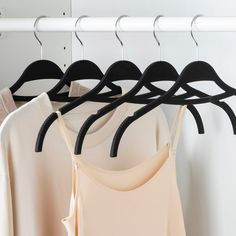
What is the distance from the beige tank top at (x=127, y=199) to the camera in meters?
1.02

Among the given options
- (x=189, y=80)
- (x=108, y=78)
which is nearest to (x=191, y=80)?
(x=189, y=80)

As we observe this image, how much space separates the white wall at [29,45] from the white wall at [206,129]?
0.13m

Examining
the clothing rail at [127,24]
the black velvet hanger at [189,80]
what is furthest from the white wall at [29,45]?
the black velvet hanger at [189,80]

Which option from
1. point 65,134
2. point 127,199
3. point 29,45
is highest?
point 29,45

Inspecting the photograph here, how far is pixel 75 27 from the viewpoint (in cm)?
117

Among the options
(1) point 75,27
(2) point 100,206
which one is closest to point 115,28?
(1) point 75,27

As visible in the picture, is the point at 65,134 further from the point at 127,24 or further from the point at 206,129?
the point at 206,129

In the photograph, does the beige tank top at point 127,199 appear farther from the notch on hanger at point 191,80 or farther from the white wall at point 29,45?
the white wall at point 29,45

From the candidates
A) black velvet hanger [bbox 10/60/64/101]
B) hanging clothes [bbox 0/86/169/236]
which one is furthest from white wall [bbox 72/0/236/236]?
black velvet hanger [bbox 10/60/64/101]

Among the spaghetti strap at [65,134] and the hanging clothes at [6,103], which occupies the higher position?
the hanging clothes at [6,103]

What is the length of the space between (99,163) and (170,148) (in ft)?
0.44

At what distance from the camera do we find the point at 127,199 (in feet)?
3.55

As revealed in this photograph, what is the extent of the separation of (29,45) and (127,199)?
0.48 meters

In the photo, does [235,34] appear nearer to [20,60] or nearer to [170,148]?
[170,148]
